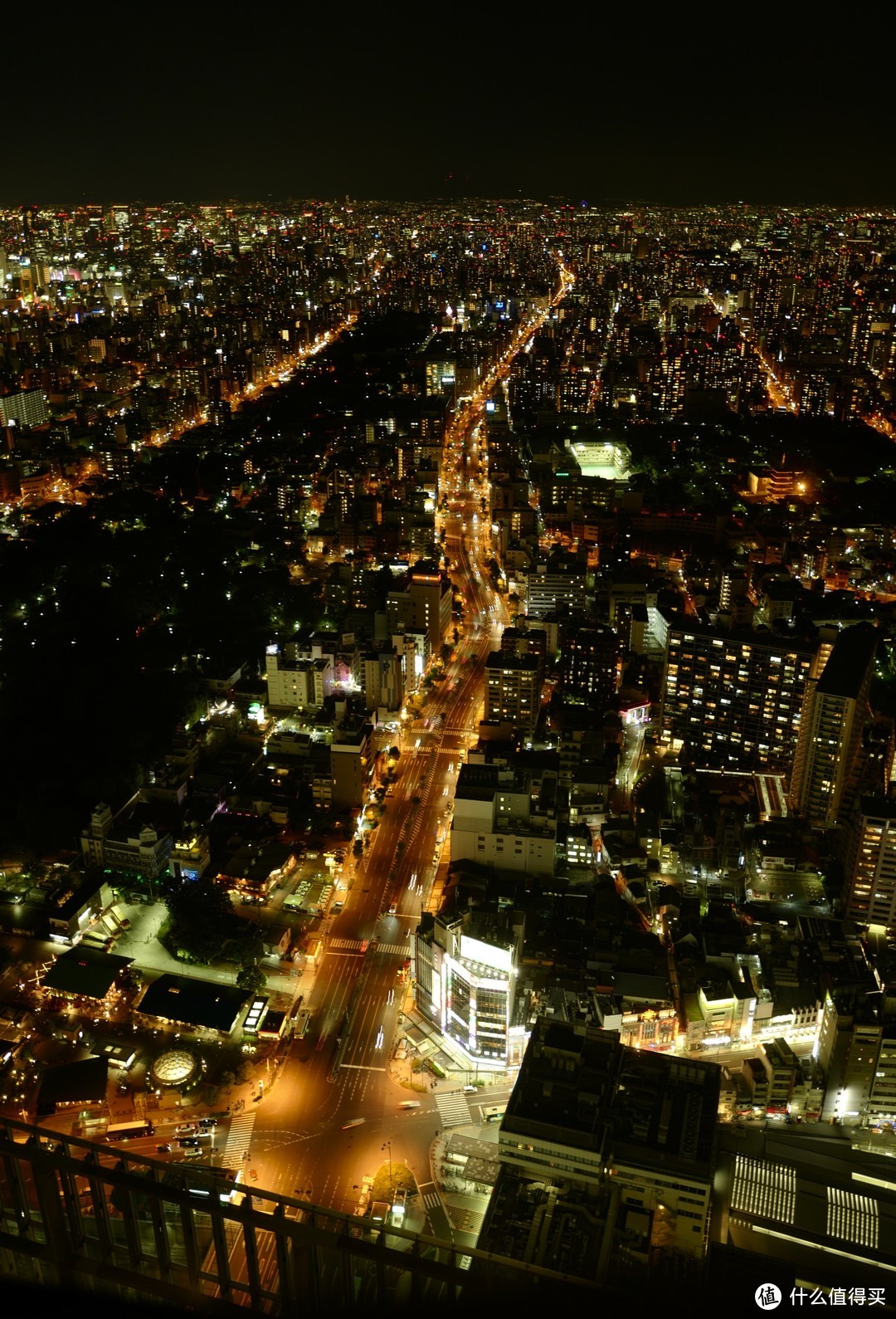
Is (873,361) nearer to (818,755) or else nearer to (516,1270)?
(818,755)

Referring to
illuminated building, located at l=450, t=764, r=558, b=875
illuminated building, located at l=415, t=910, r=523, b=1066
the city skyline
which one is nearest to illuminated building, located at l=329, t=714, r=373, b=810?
the city skyline

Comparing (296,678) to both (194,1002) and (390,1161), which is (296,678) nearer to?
(194,1002)

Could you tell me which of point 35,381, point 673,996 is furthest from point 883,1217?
point 35,381

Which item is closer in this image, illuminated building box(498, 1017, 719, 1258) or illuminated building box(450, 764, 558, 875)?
illuminated building box(498, 1017, 719, 1258)

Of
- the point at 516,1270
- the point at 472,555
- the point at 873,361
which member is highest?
the point at 516,1270

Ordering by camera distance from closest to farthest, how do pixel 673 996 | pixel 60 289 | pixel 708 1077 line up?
pixel 708 1077
pixel 673 996
pixel 60 289

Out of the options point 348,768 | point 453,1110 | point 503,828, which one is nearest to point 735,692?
point 503,828

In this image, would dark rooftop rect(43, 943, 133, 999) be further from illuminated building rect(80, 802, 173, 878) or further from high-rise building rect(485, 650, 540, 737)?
high-rise building rect(485, 650, 540, 737)
